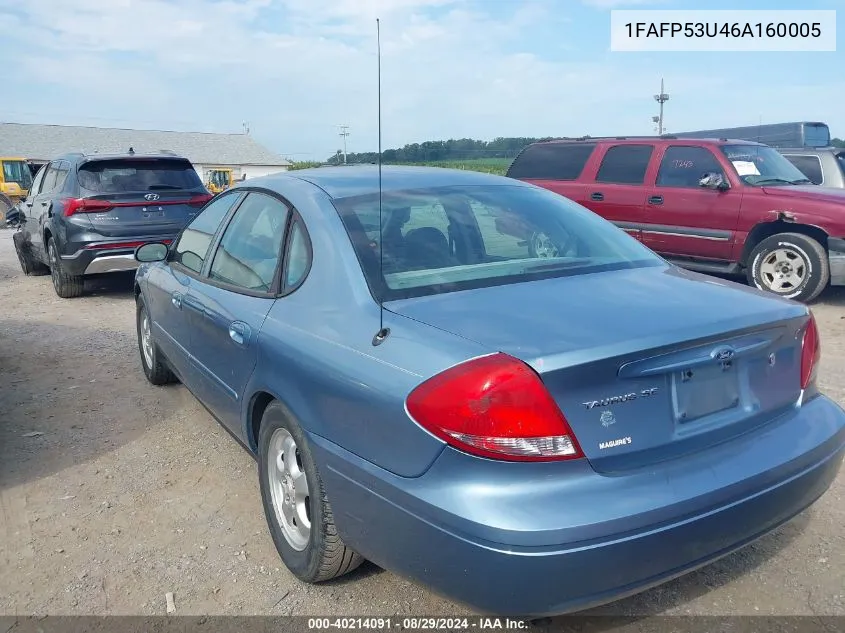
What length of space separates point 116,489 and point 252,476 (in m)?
0.69

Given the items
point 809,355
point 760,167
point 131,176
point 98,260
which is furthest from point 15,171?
point 809,355

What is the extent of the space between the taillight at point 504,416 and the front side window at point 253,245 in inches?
52.1

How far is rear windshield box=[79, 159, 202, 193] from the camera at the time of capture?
8.40m

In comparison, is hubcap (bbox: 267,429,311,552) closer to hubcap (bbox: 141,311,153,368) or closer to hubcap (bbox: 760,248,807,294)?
hubcap (bbox: 141,311,153,368)

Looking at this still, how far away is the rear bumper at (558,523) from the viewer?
1.93 meters

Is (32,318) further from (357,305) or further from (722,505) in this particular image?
(722,505)

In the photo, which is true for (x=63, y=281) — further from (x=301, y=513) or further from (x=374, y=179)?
(x=301, y=513)

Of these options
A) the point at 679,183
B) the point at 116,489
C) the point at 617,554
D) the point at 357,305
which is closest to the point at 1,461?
the point at 116,489

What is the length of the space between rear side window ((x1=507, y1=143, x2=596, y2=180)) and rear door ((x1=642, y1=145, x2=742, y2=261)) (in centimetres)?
118

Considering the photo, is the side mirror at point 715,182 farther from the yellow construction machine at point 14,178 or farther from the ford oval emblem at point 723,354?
the yellow construction machine at point 14,178

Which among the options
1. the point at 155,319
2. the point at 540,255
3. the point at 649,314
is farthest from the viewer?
the point at 155,319

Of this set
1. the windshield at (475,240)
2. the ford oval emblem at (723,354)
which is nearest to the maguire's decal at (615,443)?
the ford oval emblem at (723,354)

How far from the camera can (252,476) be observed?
3746 millimetres

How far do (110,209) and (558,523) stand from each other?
774cm
